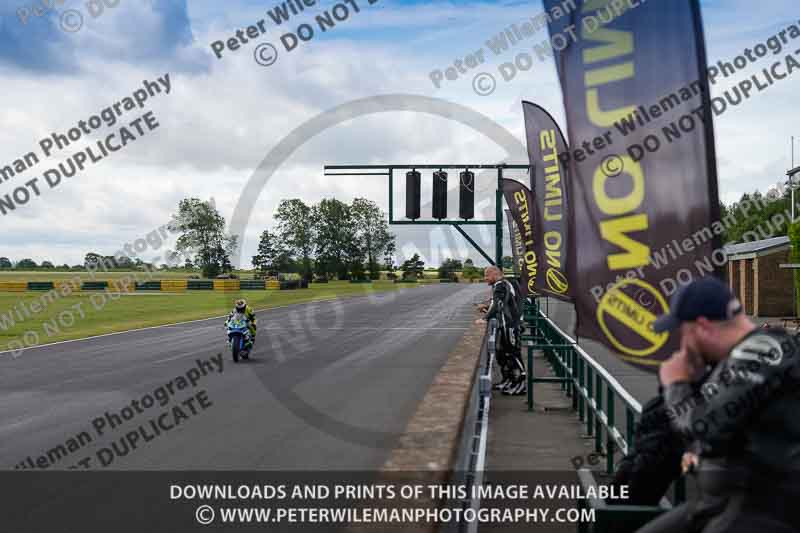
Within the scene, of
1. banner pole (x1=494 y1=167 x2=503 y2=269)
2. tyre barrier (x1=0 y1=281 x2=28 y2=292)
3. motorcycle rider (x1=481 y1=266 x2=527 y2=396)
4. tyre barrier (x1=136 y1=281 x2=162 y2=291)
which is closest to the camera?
motorcycle rider (x1=481 y1=266 x2=527 y2=396)

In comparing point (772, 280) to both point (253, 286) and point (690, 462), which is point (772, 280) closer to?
point (690, 462)

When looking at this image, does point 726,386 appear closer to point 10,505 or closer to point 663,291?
point 663,291

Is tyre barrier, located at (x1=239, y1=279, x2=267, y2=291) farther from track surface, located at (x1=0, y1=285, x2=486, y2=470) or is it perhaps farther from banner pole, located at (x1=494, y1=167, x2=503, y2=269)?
banner pole, located at (x1=494, y1=167, x2=503, y2=269)

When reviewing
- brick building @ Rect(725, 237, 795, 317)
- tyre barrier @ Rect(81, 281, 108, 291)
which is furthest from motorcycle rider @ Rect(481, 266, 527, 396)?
tyre barrier @ Rect(81, 281, 108, 291)

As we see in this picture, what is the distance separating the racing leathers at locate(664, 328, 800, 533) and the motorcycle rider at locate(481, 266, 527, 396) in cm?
890

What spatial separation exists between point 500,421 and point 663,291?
5863 mm

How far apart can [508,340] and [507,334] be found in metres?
0.09

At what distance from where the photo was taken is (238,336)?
16719 millimetres

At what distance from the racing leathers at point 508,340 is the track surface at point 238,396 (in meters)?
1.40

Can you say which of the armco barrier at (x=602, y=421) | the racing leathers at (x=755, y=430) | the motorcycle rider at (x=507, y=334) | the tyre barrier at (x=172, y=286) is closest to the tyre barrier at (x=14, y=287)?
the tyre barrier at (x=172, y=286)

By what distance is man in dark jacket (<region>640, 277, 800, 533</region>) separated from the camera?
8.31 ft

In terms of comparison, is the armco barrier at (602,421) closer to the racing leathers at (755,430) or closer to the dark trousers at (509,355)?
the dark trousers at (509,355)

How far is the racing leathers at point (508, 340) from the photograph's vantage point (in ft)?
38.1

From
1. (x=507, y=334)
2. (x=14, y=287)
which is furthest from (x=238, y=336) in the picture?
(x=14, y=287)
